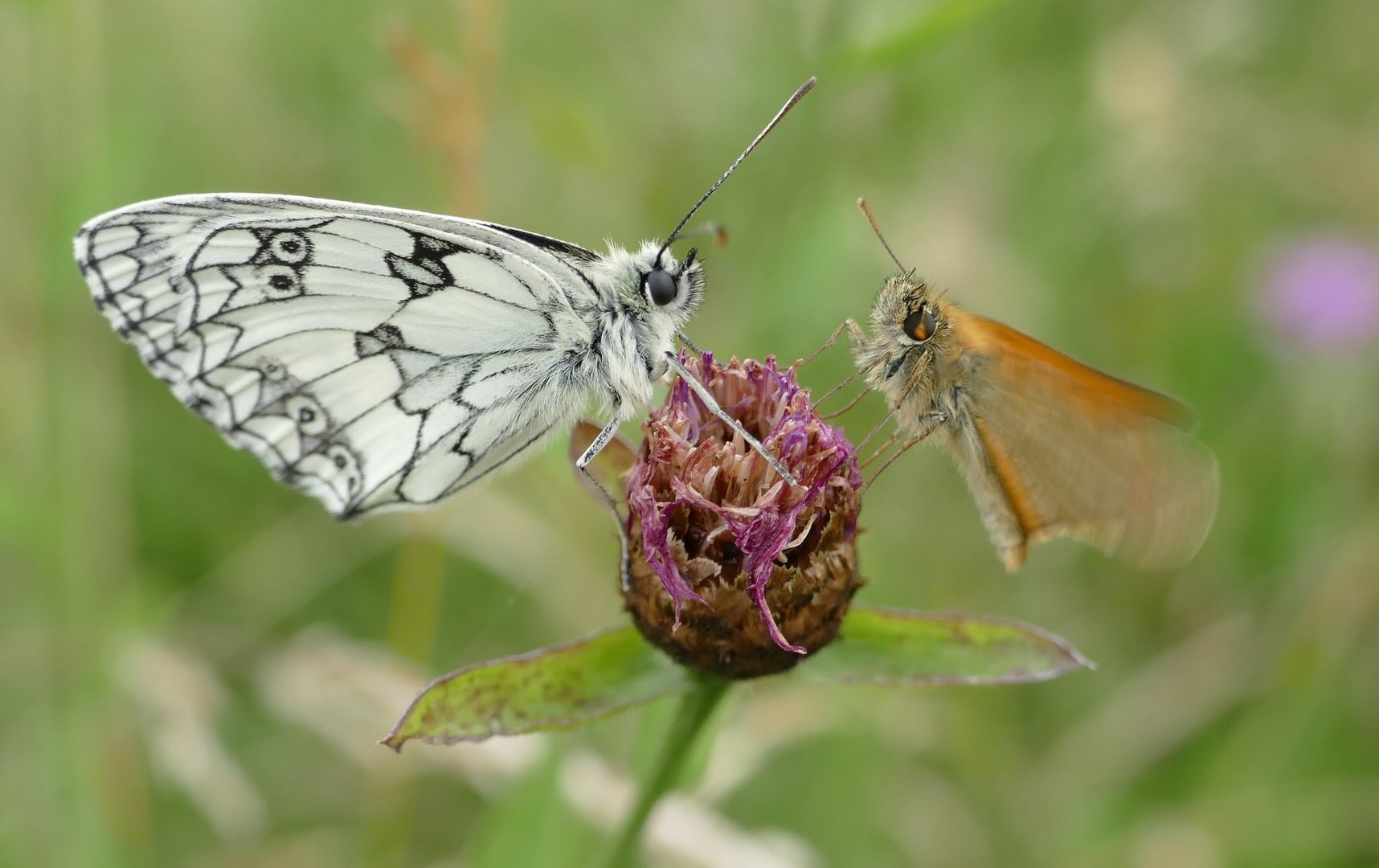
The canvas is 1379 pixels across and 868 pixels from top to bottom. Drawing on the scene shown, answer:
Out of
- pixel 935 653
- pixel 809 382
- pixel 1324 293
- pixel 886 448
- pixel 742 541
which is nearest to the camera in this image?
pixel 742 541

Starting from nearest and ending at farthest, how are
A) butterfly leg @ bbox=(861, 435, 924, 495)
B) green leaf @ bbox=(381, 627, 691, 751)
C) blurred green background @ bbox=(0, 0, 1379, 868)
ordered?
green leaf @ bbox=(381, 627, 691, 751) → butterfly leg @ bbox=(861, 435, 924, 495) → blurred green background @ bbox=(0, 0, 1379, 868)

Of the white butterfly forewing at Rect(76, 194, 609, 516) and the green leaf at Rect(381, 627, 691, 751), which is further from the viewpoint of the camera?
the white butterfly forewing at Rect(76, 194, 609, 516)

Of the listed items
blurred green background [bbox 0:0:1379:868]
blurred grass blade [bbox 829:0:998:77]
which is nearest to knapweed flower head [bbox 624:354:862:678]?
blurred green background [bbox 0:0:1379:868]

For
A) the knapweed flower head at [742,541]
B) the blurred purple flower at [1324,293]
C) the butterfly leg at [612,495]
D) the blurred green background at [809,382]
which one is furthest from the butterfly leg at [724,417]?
the blurred purple flower at [1324,293]

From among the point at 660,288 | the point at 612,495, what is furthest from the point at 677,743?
the point at 660,288

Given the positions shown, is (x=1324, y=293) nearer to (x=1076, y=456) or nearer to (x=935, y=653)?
(x=1076, y=456)

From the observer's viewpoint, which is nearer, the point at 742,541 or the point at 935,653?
the point at 742,541

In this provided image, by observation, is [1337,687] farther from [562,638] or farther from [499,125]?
[499,125]

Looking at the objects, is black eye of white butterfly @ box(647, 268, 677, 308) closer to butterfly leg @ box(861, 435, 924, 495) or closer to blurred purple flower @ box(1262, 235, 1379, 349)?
butterfly leg @ box(861, 435, 924, 495)
